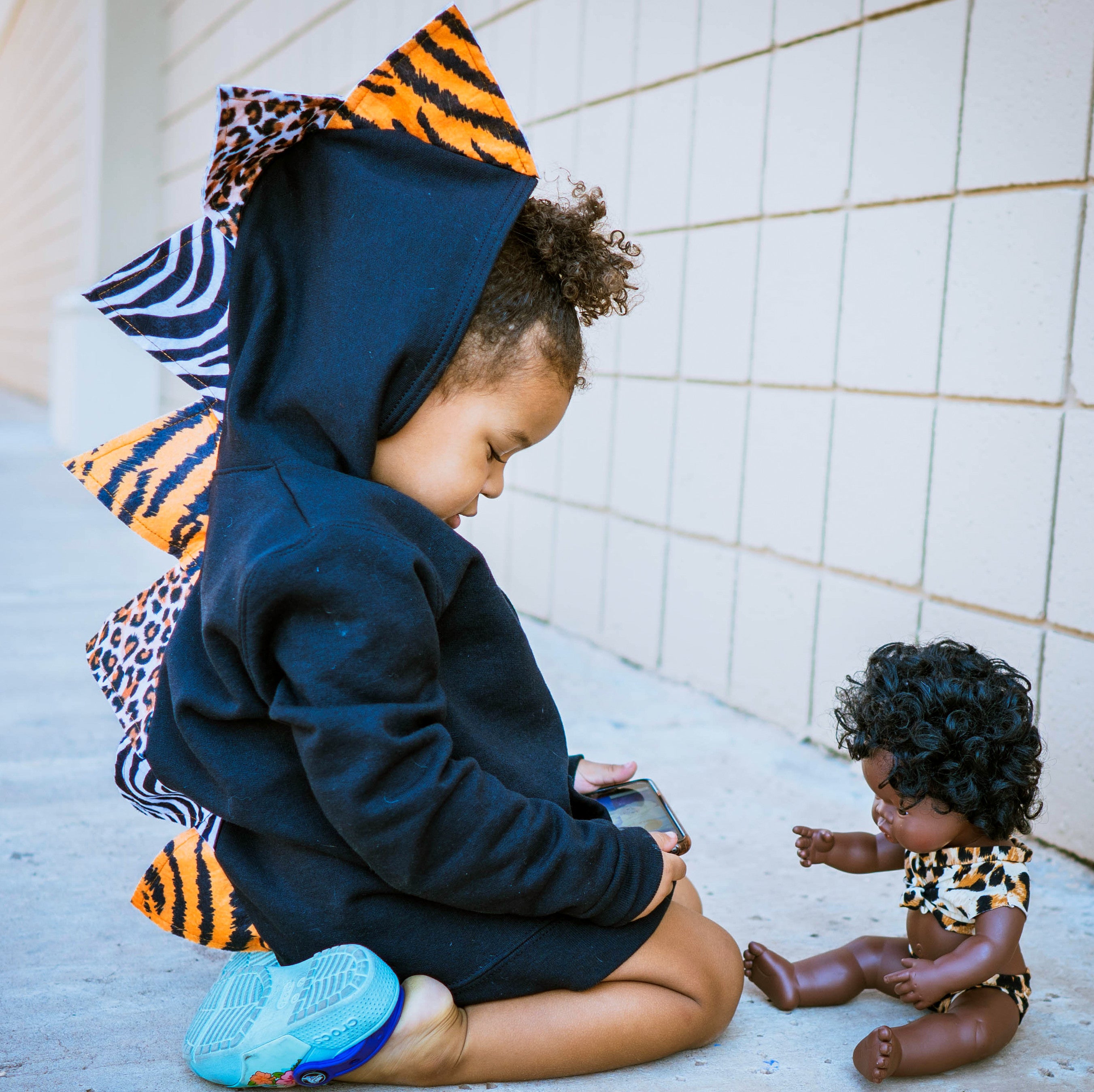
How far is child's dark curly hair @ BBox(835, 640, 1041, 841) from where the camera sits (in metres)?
1.45

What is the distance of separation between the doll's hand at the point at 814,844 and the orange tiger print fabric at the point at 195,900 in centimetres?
73

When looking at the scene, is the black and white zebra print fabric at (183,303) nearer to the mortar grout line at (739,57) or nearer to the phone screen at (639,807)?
the phone screen at (639,807)

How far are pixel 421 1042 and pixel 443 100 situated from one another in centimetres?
108

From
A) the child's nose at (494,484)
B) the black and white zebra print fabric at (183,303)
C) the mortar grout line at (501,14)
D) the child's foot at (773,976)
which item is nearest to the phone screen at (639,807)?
the child's foot at (773,976)

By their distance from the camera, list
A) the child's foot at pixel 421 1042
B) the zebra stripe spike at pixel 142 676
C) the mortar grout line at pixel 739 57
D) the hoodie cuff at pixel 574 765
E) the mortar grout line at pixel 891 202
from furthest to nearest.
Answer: the mortar grout line at pixel 739 57 < the mortar grout line at pixel 891 202 < the hoodie cuff at pixel 574 765 < the zebra stripe spike at pixel 142 676 < the child's foot at pixel 421 1042

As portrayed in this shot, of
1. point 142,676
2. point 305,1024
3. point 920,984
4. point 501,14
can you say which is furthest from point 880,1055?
point 501,14

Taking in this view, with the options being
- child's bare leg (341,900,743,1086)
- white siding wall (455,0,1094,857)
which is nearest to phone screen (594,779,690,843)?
child's bare leg (341,900,743,1086)

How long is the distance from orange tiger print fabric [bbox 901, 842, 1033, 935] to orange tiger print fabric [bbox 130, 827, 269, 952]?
2.87ft

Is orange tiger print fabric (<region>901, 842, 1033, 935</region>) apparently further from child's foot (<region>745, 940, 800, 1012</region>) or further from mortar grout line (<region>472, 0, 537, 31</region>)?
mortar grout line (<region>472, 0, 537, 31</region>)

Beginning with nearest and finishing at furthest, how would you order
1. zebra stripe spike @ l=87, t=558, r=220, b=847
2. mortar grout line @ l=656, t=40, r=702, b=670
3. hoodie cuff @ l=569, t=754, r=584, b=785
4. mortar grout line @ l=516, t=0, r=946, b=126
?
zebra stripe spike @ l=87, t=558, r=220, b=847
hoodie cuff @ l=569, t=754, r=584, b=785
mortar grout line @ l=516, t=0, r=946, b=126
mortar grout line @ l=656, t=40, r=702, b=670

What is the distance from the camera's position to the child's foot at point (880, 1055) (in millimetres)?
1382

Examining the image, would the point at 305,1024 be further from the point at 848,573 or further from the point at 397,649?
the point at 848,573

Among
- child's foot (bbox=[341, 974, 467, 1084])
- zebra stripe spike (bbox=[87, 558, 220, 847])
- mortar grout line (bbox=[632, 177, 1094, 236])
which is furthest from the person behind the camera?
mortar grout line (bbox=[632, 177, 1094, 236])

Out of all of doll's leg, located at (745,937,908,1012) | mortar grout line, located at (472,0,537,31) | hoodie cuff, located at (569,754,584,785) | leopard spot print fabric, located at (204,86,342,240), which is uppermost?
mortar grout line, located at (472,0,537,31)
